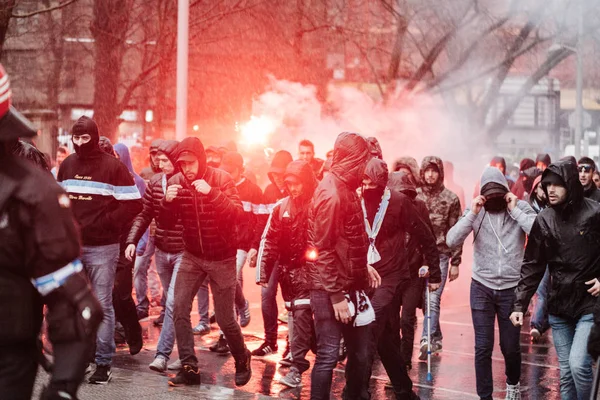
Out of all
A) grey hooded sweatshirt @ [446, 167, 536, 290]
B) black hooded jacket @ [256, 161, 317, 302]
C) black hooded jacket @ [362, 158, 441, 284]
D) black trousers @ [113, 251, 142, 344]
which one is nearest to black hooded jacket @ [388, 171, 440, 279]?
black hooded jacket @ [362, 158, 441, 284]

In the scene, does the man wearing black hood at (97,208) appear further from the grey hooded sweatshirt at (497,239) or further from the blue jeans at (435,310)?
the blue jeans at (435,310)

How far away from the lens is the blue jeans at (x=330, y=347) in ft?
20.0

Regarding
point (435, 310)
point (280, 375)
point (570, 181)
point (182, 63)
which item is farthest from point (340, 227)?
point (182, 63)

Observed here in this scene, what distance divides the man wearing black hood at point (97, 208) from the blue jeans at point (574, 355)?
334 cm

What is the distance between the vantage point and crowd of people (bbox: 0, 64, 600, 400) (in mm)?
6113

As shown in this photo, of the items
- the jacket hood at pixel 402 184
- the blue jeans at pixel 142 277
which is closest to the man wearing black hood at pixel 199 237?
the jacket hood at pixel 402 184

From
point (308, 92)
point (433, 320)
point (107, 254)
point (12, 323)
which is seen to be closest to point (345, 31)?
point (308, 92)

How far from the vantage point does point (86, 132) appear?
741 cm

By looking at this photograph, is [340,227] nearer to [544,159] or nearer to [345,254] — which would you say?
[345,254]

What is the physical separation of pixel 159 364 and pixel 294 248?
1.93 m

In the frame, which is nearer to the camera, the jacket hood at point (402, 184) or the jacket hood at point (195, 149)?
the jacket hood at point (195, 149)

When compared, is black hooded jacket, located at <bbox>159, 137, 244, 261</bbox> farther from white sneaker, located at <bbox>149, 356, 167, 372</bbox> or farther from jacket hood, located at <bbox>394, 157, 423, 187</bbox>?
jacket hood, located at <bbox>394, 157, 423, 187</bbox>

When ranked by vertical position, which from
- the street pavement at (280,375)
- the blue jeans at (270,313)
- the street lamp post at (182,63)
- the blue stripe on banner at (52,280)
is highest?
the street lamp post at (182,63)

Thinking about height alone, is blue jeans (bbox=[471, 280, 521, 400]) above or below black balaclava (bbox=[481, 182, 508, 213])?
below
